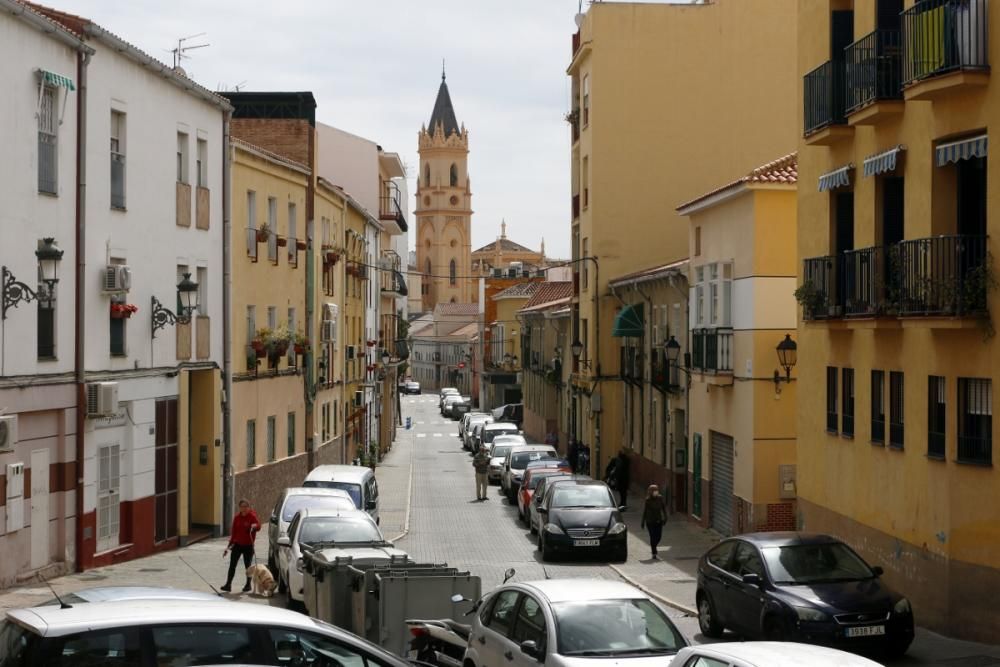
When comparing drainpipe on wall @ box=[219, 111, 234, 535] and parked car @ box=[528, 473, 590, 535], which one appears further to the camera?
parked car @ box=[528, 473, 590, 535]

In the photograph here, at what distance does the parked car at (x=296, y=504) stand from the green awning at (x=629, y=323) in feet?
54.4

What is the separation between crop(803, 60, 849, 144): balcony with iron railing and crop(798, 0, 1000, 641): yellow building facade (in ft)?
0.11

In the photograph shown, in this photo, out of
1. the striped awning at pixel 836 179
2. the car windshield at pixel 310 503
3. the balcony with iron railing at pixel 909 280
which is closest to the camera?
the balcony with iron railing at pixel 909 280

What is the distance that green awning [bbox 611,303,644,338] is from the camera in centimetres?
3994

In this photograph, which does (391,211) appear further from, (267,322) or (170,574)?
(170,574)

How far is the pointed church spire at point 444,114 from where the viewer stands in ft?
513

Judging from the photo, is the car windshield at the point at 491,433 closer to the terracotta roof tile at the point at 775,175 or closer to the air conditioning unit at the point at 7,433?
the terracotta roof tile at the point at 775,175

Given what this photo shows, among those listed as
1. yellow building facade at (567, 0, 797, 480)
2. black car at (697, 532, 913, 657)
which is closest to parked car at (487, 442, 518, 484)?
yellow building facade at (567, 0, 797, 480)

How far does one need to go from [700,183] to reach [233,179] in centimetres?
1898

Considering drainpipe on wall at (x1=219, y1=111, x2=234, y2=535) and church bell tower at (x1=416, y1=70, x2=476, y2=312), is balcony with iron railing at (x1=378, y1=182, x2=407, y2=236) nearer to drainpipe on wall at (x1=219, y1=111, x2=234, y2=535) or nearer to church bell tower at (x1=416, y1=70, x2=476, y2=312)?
drainpipe on wall at (x1=219, y1=111, x2=234, y2=535)

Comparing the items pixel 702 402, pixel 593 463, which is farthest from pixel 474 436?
pixel 702 402

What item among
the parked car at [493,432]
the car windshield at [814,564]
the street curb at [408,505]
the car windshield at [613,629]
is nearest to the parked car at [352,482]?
the street curb at [408,505]

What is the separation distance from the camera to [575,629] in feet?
37.4

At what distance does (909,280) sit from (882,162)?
224 centimetres
